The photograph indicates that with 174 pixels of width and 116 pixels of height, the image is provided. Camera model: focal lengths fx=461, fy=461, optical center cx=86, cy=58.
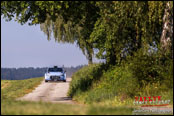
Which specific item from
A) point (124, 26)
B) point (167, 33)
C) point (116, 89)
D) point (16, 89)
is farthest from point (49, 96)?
point (167, 33)

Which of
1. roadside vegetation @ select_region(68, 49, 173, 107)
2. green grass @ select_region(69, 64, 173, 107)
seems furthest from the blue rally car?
roadside vegetation @ select_region(68, 49, 173, 107)

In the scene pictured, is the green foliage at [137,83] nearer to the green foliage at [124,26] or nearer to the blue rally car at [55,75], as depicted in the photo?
the green foliage at [124,26]

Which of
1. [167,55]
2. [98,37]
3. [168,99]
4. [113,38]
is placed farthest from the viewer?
[98,37]

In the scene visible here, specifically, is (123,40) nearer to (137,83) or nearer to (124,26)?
(124,26)

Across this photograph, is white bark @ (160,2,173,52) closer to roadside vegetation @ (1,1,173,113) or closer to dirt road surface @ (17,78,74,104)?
roadside vegetation @ (1,1,173,113)

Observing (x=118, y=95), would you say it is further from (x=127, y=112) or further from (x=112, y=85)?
(x=127, y=112)

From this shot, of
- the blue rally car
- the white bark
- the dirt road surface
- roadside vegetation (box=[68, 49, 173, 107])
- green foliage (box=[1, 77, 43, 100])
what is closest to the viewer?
roadside vegetation (box=[68, 49, 173, 107])

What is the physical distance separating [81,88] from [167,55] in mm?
8853

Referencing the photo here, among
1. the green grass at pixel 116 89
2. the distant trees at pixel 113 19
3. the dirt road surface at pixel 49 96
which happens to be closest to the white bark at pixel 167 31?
the distant trees at pixel 113 19

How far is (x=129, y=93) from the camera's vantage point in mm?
23141

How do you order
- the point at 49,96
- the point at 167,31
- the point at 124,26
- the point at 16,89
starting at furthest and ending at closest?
the point at 16,89, the point at 49,96, the point at 124,26, the point at 167,31

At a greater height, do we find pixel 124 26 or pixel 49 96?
pixel 124 26

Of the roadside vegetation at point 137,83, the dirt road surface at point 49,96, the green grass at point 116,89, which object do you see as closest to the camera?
the roadside vegetation at point 137,83

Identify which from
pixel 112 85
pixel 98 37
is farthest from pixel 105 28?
pixel 112 85
